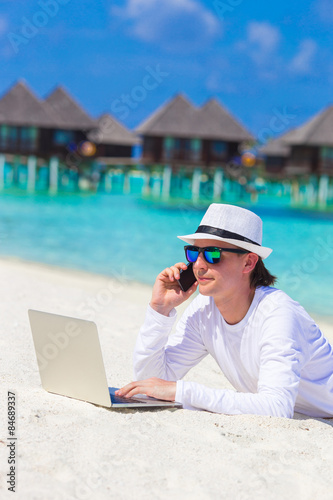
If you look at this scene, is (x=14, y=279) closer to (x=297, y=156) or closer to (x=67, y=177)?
(x=297, y=156)

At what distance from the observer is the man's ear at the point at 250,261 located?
2811 millimetres

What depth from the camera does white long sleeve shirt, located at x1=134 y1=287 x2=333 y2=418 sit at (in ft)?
8.55

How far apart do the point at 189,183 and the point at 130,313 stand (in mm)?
39015

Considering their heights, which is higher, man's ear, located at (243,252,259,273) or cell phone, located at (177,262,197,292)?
man's ear, located at (243,252,259,273)

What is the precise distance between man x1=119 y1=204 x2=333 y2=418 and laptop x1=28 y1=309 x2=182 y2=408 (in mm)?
126

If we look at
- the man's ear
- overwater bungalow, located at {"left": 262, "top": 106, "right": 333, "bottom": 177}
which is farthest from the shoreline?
overwater bungalow, located at {"left": 262, "top": 106, "right": 333, "bottom": 177}

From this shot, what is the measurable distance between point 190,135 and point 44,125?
9.24 metres

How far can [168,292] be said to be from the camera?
3.01 m

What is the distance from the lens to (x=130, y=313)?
A: 672cm

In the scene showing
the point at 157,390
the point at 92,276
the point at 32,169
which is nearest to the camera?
the point at 157,390

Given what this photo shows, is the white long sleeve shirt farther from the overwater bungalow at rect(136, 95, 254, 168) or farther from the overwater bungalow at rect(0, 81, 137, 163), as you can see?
the overwater bungalow at rect(0, 81, 137, 163)

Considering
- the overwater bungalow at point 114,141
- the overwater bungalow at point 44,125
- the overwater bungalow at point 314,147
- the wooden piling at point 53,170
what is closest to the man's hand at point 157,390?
the overwater bungalow at point 314,147

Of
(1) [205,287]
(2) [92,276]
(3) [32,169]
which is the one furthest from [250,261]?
(3) [32,169]

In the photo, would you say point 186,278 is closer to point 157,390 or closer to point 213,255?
point 213,255
